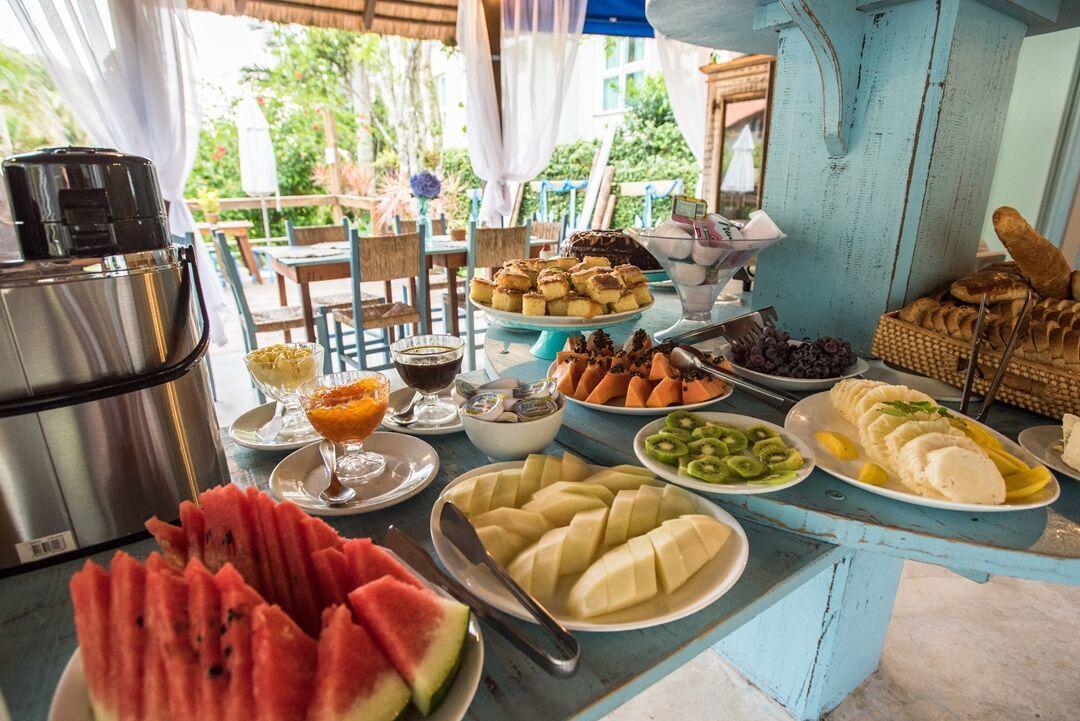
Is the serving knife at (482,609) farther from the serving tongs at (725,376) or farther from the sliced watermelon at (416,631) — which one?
the serving tongs at (725,376)

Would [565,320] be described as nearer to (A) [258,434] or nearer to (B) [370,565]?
(A) [258,434]

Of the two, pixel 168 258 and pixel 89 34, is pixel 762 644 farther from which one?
pixel 89 34

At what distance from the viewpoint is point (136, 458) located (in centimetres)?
84

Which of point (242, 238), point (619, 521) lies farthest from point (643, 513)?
point (242, 238)

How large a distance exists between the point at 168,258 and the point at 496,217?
14.4ft

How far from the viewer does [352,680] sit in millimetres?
477

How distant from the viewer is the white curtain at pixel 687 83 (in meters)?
4.64

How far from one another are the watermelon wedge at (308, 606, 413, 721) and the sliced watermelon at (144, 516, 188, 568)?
22 cm

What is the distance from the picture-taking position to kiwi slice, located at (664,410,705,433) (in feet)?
3.30

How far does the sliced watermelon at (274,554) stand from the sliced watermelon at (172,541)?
8 cm

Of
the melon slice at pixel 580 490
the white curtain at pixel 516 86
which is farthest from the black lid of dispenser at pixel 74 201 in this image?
the white curtain at pixel 516 86

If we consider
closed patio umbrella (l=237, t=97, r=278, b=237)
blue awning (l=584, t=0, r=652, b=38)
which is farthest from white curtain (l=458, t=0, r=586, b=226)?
closed patio umbrella (l=237, t=97, r=278, b=237)

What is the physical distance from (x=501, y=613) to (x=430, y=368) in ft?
1.91

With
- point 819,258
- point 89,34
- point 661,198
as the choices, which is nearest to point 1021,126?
point 819,258
